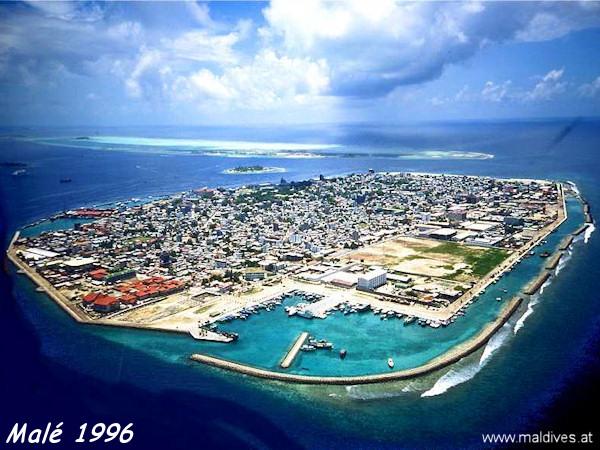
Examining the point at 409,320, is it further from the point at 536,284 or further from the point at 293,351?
the point at 536,284

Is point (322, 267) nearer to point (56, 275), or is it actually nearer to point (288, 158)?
point (56, 275)

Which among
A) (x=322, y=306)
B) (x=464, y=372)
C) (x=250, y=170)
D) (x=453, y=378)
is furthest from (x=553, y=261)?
(x=250, y=170)

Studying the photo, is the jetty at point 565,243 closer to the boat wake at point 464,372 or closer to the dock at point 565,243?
the dock at point 565,243

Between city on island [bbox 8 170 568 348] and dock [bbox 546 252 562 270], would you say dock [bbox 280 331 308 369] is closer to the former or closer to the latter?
city on island [bbox 8 170 568 348]

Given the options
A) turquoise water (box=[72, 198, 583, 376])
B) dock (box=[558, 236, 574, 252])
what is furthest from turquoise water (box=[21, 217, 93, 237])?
dock (box=[558, 236, 574, 252])

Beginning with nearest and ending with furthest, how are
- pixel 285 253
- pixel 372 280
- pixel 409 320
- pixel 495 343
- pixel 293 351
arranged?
pixel 293 351, pixel 495 343, pixel 409 320, pixel 372 280, pixel 285 253
